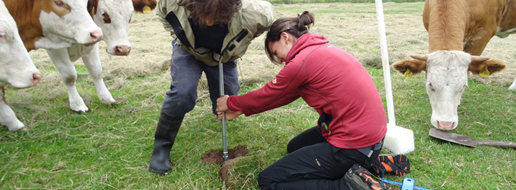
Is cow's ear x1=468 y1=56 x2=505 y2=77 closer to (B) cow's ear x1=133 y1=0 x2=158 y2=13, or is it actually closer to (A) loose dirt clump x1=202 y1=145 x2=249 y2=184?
(A) loose dirt clump x1=202 y1=145 x2=249 y2=184

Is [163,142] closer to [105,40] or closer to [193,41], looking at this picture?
[193,41]

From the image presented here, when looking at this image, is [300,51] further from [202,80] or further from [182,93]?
[202,80]

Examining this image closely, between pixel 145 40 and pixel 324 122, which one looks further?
pixel 145 40

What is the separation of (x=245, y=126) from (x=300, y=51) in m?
1.47

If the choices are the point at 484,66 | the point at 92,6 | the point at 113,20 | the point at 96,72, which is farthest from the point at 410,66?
the point at 96,72

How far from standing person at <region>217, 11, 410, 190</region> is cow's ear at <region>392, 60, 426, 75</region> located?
65.0 inches

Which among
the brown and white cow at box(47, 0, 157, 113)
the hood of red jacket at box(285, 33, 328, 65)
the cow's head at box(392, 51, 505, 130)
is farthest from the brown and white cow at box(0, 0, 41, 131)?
the cow's head at box(392, 51, 505, 130)

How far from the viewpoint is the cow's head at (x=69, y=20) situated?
321 centimetres

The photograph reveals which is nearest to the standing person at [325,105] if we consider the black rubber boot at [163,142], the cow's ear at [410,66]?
the black rubber boot at [163,142]

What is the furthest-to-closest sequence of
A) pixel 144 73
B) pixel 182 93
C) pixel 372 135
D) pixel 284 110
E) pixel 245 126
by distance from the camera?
1. pixel 144 73
2. pixel 284 110
3. pixel 245 126
4. pixel 182 93
5. pixel 372 135

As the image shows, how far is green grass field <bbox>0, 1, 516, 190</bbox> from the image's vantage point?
2551mm

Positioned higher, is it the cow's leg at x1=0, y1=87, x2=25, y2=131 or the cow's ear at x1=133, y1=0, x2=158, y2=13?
the cow's ear at x1=133, y1=0, x2=158, y2=13

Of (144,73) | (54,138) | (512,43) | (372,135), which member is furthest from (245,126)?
(512,43)

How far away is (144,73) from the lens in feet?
17.6
